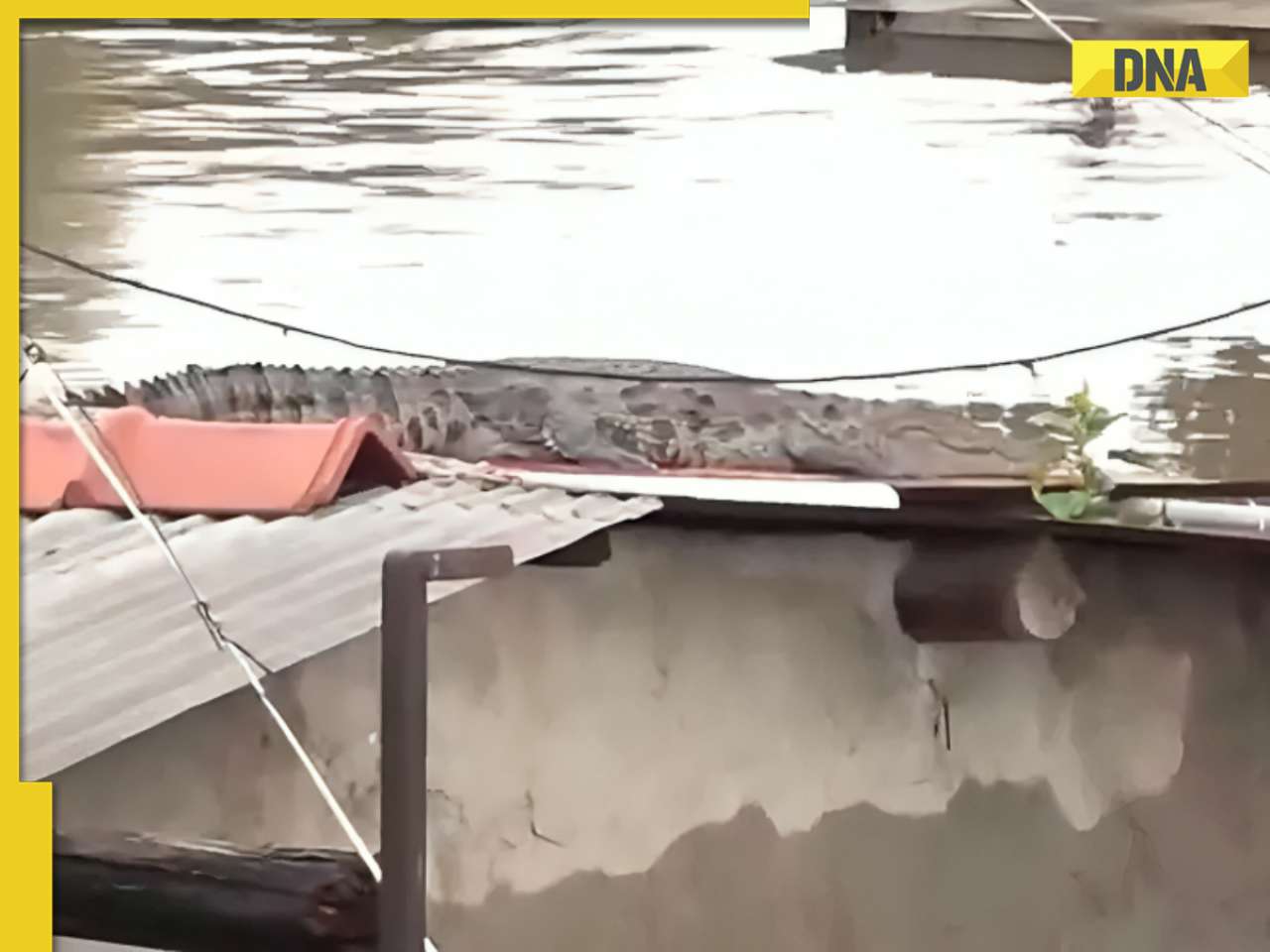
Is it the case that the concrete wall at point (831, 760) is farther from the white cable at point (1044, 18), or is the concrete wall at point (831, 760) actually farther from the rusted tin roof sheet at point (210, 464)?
the white cable at point (1044, 18)

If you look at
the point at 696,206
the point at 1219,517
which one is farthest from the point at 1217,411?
the point at 696,206

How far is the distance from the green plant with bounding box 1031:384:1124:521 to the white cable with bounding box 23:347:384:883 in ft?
2.33

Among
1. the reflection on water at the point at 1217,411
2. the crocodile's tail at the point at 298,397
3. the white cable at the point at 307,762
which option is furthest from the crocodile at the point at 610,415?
the white cable at the point at 307,762

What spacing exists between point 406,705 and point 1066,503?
25.0 inches

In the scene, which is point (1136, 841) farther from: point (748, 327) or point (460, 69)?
point (460, 69)

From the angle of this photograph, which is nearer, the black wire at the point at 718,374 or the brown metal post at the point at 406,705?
the brown metal post at the point at 406,705

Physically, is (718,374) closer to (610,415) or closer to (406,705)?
(610,415)

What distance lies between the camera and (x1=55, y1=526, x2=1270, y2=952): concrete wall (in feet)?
3.64

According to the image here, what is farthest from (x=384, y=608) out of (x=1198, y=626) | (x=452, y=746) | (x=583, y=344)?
(x=1198, y=626)

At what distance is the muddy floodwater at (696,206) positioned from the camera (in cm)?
107

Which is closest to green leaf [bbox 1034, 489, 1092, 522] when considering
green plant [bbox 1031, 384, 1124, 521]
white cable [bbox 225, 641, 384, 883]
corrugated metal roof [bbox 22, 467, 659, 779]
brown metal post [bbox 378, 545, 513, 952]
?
green plant [bbox 1031, 384, 1124, 521]

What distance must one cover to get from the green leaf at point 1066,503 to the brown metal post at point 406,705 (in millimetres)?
531

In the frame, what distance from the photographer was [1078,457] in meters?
1.06

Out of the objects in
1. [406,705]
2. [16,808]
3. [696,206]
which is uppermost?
[696,206]
